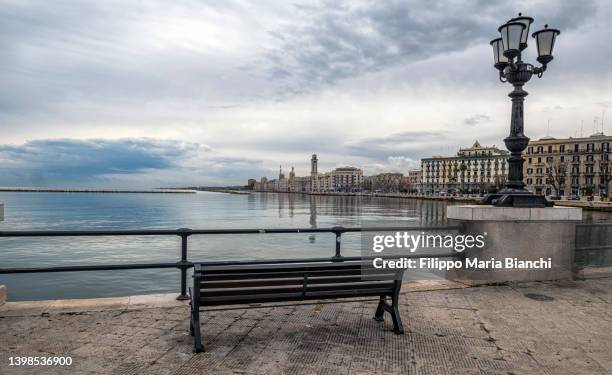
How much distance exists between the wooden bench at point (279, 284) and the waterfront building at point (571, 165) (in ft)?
434

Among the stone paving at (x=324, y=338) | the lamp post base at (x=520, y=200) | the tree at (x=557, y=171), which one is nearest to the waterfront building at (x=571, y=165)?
the tree at (x=557, y=171)

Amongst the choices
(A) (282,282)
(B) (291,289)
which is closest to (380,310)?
(B) (291,289)

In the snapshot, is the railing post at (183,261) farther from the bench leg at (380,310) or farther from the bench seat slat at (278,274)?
the bench leg at (380,310)

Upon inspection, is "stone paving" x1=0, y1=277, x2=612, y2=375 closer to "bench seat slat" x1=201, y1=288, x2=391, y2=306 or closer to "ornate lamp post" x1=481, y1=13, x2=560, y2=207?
"bench seat slat" x1=201, y1=288, x2=391, y2=306

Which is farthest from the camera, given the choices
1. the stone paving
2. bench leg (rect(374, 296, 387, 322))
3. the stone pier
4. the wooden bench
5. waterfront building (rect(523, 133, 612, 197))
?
waterfront building (rect(523, 133, 612, 197))

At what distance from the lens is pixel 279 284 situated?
16.3 feet

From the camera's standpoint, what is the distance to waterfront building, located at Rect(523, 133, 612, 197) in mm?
125188

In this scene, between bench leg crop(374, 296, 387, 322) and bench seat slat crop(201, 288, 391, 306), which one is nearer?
bench seat slat crop(201, 288, 391, 306)

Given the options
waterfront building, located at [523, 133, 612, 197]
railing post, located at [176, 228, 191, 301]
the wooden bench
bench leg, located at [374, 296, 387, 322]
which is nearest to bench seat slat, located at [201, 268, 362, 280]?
the wooden bench

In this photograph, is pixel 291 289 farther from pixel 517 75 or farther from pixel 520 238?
pixel 517 75

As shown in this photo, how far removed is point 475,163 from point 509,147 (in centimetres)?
20130

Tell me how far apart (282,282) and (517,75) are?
22.0 ft

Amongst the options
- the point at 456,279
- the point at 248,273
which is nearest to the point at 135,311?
the point at 248,273

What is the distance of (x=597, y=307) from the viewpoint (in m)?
6.61
